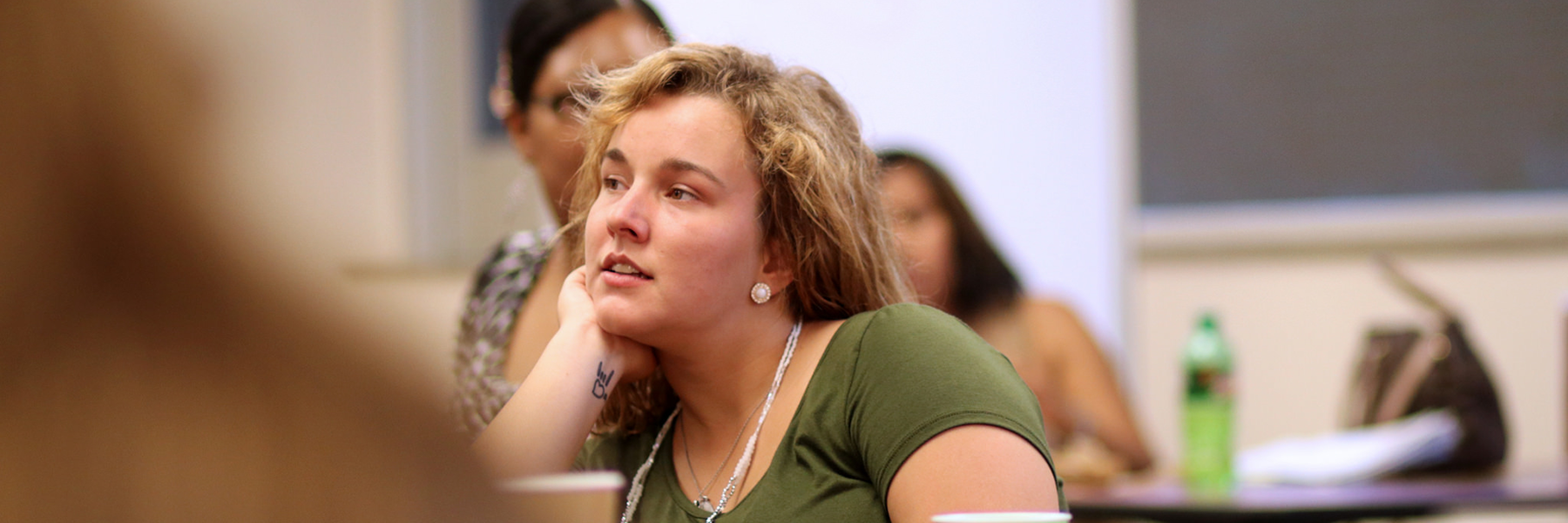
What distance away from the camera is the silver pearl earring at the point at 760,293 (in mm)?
961

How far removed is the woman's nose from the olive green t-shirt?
0.55ft

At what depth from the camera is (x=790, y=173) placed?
0.92 meters

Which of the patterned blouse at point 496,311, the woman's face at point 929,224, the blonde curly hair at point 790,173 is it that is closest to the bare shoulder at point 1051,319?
the woman's face at point 929,224

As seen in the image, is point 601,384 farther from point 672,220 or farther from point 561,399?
point 672,220

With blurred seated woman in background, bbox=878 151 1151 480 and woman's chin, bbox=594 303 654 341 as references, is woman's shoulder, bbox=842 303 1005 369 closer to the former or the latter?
woman's chin, bbox=594 303 654 341

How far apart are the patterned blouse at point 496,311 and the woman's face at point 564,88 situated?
6cm

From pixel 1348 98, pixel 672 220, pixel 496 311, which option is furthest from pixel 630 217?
pixel 1348 98

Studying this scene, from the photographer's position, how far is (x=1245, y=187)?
11.0ft

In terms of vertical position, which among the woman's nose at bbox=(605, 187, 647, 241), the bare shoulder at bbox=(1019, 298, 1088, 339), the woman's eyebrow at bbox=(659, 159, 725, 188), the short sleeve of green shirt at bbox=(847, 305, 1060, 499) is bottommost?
the bare shoulder at bbox=(1019, 298, 1088, 339)

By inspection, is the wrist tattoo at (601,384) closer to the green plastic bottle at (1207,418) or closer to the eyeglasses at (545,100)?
the eyeglasses at (545,100)

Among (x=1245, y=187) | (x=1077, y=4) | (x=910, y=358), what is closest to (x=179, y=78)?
(x=910, y=358)

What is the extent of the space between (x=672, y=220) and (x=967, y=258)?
6.16 ft

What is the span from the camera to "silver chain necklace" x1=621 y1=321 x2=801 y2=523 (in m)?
0.94

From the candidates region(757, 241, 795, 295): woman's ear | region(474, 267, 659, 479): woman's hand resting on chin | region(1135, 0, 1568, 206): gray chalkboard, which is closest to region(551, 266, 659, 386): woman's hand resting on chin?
region(474, 267, 659, 479): woman's hand resting on chin
